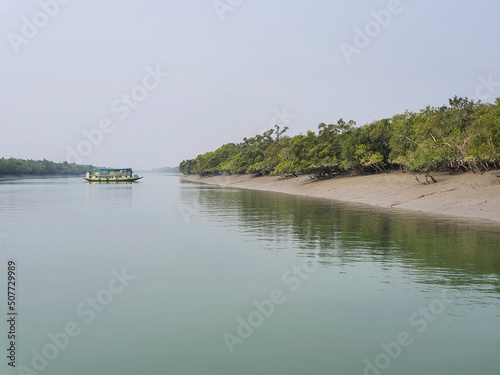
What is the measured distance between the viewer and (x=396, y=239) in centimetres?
2630

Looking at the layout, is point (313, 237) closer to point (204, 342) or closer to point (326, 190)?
point (204, 342)

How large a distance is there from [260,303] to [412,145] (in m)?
52.0

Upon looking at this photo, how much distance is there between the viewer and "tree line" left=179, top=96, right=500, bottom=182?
4588 cm

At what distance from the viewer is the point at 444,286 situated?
16.0 m

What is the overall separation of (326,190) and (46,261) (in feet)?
184

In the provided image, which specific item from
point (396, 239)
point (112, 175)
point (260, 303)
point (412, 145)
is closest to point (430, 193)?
point (412, 145)

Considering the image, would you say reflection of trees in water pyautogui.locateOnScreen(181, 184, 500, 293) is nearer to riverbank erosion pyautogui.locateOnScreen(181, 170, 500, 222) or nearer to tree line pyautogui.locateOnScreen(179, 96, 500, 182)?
riverbank erosion pyautogui.locateOnScreen(181, 170, 500, 222)

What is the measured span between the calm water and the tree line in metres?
21.4

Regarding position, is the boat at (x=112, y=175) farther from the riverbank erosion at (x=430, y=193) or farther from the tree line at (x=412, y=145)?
the riverbank erosion at (x=430, y=193)

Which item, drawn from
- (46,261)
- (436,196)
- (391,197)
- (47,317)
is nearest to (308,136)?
(391,197)

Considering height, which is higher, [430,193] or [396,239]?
[430,193]

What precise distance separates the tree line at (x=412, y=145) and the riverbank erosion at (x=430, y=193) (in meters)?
2.04

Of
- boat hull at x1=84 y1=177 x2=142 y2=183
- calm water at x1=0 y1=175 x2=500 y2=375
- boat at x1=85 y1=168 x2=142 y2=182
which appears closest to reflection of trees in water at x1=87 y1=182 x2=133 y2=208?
calm water at x1=0 y1=175 x2=500 y2=375

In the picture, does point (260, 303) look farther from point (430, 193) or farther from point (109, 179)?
point (109, 179)
